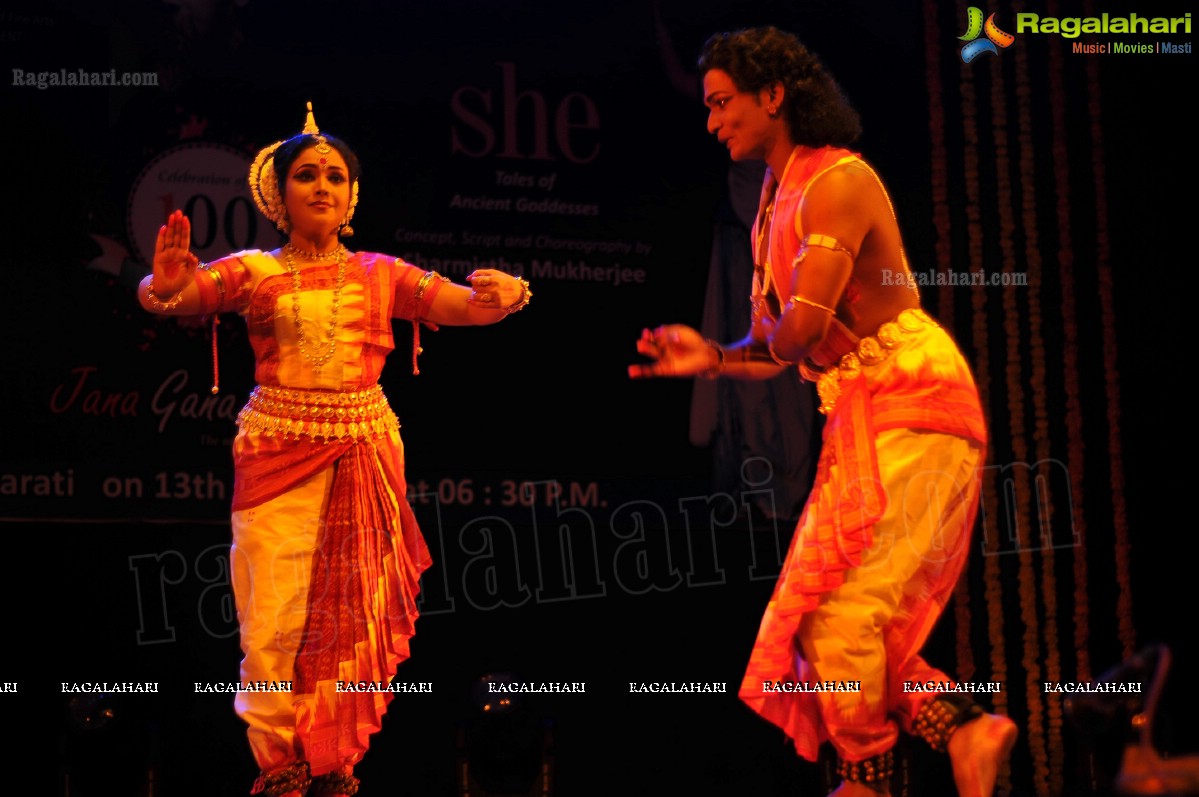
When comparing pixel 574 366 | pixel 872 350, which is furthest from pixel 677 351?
pixel 574 366

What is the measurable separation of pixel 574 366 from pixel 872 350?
1468mm

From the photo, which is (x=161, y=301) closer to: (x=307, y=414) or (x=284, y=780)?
(x=307, y=414)

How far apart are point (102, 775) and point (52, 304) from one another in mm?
1355

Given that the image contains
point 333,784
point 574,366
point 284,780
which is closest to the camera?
point 284,780

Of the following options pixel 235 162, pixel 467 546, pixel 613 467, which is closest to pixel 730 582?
pixel 613 467

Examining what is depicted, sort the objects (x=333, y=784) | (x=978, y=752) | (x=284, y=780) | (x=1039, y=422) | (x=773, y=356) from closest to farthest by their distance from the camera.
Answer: (x=978, y=752), (x=773, y=356), (x=284, y=780), (x=333, y=784), (x=1039, y=422)

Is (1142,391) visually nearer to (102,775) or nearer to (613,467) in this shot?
(613,467)

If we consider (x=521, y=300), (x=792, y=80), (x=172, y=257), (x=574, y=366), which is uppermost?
(x=792, y=80)

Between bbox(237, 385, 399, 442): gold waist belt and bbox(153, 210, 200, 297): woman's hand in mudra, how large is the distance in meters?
0.34

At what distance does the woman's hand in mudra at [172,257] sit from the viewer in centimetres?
321

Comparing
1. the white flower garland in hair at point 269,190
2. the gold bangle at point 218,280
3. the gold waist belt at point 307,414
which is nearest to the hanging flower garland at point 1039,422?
the gold waist belt at point 307,414

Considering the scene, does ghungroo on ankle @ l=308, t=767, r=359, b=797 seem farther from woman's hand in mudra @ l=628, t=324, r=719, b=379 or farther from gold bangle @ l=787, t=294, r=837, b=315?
gold bangle @ l=787, t=294, r=837, b=315

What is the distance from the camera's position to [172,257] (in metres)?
3.23

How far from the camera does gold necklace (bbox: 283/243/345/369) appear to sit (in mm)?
3361
